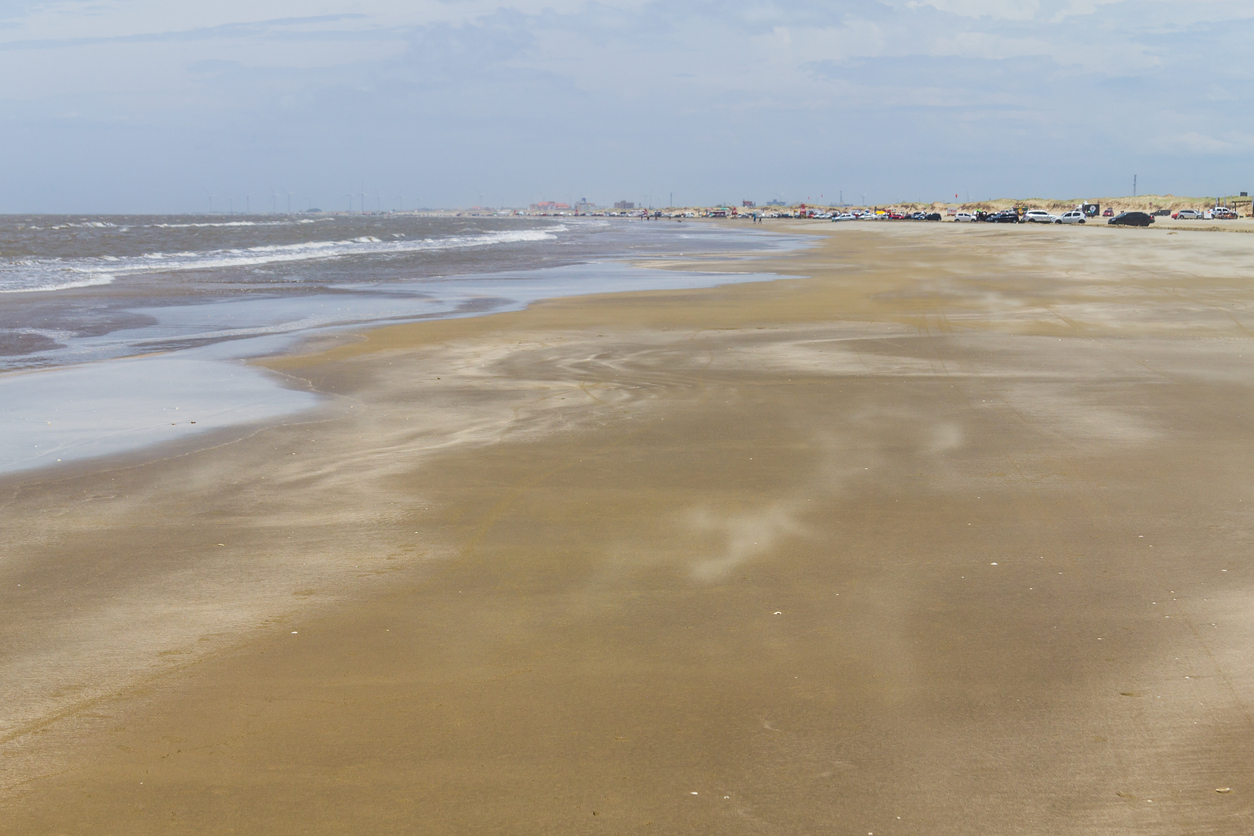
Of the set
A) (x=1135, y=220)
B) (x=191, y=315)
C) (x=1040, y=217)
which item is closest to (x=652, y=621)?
(x=191, y=315)

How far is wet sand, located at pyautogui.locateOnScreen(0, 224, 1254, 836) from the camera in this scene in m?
3.55

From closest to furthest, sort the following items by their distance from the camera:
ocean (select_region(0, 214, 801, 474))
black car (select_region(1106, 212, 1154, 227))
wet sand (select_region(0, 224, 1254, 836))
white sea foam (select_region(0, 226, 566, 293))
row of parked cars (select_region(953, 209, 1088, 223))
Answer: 1. wet sand (select_region(0, 224, 1254, 836))
2. ocean (select_region(0, 214, 801, 474))
3. white sea foam (select_region(0, 226, 566, 293))
4. black car (select_region(1106, 212, 1154, 227))
5. row of parked cars (select_region(953, 209, 1088, 223))

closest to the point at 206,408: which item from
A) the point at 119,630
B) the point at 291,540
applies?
the point at 291,540

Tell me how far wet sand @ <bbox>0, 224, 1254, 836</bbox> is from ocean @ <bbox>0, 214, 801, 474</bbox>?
1.37 metres

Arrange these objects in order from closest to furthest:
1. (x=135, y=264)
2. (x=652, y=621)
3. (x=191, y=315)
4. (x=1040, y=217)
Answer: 1. (x=652, y=621)
2. (x=191, y=315)
3. (x=135, y=264)
4. (x=1040, y=217)

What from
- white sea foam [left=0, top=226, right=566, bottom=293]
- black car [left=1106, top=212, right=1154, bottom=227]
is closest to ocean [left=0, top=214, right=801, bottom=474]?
white sea foam [left=0, top=226, right=566, bottom=293]

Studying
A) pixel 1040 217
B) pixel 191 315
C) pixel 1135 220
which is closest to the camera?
pixel 191 315

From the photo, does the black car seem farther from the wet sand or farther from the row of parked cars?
the wet sand

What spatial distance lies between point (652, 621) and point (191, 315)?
18101 millimetres

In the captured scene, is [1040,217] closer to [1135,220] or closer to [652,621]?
[1135,220]

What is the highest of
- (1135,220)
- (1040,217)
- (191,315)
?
(1040,217)

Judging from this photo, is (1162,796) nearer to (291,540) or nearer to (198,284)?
(291,540)

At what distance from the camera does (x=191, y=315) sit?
2045 centimetres

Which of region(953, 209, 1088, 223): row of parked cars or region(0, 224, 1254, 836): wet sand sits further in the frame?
region(953, 209, 1088, 223): row of parked cars
